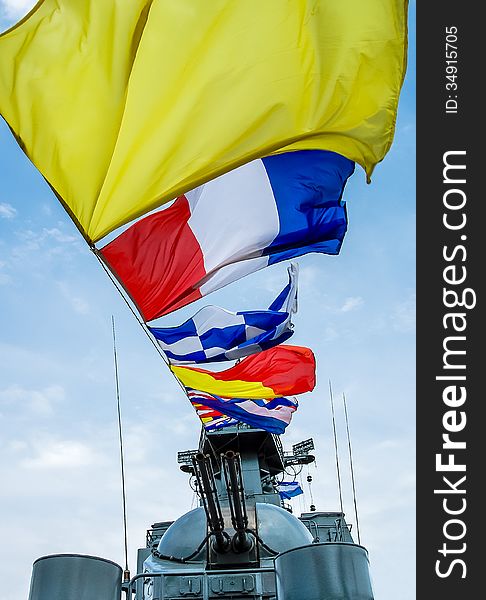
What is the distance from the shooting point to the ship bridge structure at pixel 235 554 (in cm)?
443

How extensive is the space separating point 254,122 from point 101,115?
33.5 inches

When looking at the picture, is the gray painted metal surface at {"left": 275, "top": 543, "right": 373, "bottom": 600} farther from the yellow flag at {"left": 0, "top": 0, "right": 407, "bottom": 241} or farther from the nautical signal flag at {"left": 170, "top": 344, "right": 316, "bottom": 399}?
the nautical signal flag at {"left": 170, "top": 344, "right": 316, "bottom": 399}

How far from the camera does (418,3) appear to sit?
5160mm

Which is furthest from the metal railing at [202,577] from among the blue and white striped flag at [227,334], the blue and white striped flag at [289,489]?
the blue and white striped flag at [289,489]

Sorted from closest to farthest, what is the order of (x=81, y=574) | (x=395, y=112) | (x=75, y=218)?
(x=75, y=218) → (x=395, y=112) → (x=81, y=574)

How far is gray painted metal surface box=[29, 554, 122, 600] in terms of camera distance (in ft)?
15.0

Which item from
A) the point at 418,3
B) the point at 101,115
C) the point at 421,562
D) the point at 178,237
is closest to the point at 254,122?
the point at 101,115

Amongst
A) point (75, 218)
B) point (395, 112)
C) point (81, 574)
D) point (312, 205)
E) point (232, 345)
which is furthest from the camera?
point (232, 345)

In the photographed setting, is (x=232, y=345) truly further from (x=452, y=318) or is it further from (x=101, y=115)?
(x=101, y=115)

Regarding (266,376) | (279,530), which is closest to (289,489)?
(279,530)

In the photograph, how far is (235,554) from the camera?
8.70 meters

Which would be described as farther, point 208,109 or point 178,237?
point 178,237

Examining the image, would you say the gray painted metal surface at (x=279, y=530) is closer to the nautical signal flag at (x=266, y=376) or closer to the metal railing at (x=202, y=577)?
the metal railing at (x=202, y=577)

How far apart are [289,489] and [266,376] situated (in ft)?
39.8
